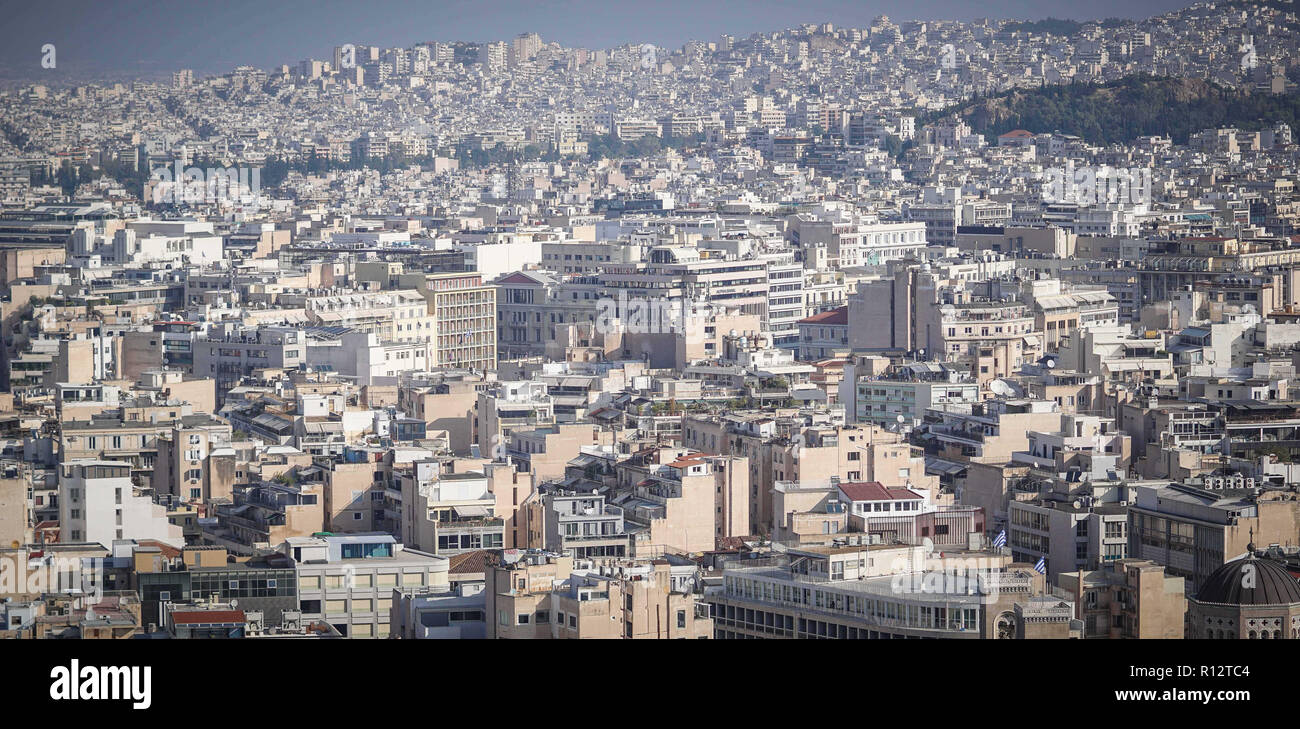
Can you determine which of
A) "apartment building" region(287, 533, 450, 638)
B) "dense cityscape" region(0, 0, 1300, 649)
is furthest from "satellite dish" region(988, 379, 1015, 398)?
"apartment building" region(287, 533, 450, 638)

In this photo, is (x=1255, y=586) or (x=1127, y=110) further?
(x=1127, y=110)

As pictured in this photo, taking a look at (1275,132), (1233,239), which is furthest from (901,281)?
(1275,132)

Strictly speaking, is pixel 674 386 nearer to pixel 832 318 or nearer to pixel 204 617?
pixel 832 318

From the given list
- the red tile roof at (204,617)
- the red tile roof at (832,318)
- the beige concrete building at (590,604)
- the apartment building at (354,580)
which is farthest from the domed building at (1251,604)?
the red tile roof at (832,318)

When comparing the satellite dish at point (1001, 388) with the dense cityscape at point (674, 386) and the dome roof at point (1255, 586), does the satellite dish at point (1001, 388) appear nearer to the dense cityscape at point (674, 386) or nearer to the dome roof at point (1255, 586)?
the dense cityscape at point (674, 386)

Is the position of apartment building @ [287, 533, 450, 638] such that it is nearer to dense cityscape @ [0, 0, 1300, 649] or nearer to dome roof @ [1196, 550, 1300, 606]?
dense cityscape @ [0, 0, 1300, 649]

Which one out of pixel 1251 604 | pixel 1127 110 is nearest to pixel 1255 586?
pixel 1251 604
